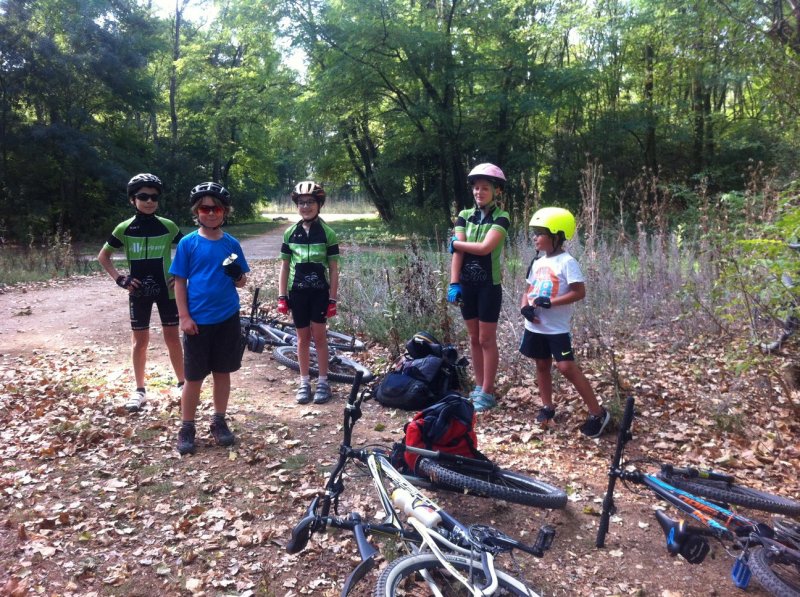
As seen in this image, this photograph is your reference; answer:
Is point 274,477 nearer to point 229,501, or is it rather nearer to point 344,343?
point 229,501

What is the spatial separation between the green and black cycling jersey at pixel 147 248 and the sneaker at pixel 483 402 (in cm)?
272

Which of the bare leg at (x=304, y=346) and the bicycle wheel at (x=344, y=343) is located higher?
the bare leg at (x=304, y=346)

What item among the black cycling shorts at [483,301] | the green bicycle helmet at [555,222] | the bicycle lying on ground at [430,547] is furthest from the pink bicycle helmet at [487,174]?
the bicycle lying on ground at [430,547]

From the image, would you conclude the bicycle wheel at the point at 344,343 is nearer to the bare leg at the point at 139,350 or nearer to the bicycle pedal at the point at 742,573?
the bare leg at the point at 139,350

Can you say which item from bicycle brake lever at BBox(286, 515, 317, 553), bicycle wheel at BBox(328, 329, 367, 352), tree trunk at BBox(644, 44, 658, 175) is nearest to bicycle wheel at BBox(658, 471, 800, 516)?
bicycle brake lever at BBox(286, 515, 317, 553)

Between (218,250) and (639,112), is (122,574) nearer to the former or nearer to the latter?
(218,250)

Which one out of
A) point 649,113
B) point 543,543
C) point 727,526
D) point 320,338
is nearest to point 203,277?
point 320,338

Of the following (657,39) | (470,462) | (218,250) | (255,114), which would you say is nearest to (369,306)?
(218,250)

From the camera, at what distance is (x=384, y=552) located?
10.0 feet

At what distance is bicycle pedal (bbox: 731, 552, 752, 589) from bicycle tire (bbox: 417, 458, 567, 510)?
94 cm

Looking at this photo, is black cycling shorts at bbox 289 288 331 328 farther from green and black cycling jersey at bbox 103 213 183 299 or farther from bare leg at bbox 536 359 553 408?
bare leg at bbox 536 359 553 408

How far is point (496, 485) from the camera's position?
11.0 feet

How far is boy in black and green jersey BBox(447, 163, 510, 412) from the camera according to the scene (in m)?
4.52

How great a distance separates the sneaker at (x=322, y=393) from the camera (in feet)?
17.2
